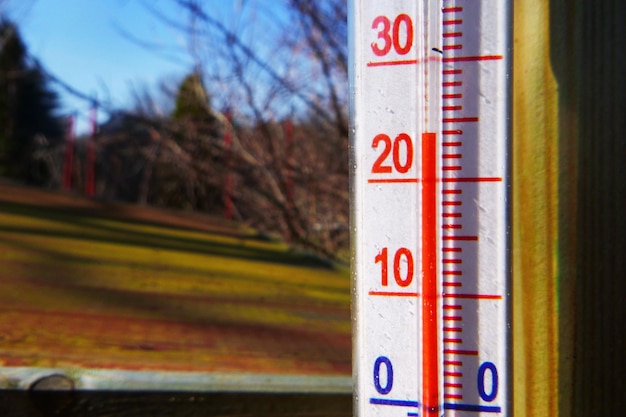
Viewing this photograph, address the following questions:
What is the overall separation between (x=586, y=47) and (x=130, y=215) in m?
3.28

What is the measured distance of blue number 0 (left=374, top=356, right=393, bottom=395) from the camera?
77 centimetres

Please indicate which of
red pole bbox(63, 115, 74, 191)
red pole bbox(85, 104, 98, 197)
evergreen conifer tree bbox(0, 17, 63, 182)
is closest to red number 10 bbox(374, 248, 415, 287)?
red pole bbox(85, 104, 98, 197)

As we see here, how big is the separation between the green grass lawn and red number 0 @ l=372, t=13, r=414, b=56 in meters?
0.63

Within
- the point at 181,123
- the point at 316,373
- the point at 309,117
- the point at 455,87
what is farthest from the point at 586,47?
the point at 181,123

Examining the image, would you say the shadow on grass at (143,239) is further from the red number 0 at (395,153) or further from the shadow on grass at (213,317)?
the red number 0 at (395,153)

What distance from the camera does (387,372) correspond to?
2.53 ft

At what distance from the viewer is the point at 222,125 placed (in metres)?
5.52

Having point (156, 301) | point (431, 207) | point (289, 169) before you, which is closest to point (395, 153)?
point (431, 207)

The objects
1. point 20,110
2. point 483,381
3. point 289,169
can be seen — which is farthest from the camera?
point 20,110

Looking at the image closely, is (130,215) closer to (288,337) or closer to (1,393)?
(288,337)

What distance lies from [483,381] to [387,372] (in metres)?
0.09

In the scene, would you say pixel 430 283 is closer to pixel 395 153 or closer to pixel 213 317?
pixel 395 153

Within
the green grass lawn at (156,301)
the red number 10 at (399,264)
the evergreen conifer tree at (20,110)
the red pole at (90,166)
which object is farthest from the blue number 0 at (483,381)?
the evergreen conifer tree at (20,110)

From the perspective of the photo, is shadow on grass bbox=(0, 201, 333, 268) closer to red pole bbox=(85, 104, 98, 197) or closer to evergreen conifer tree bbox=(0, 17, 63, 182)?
red pole bbox=(85, 104, 98, 197)
